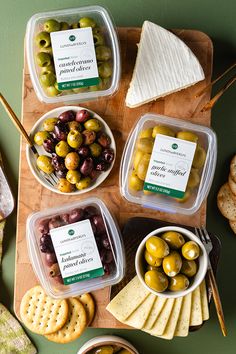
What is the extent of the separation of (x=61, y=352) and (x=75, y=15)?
44.0 inches

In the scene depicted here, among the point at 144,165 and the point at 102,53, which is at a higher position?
the point at 102,53

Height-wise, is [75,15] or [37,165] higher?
[75,15]

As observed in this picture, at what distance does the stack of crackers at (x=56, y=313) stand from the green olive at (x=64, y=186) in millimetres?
309

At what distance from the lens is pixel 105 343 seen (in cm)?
151

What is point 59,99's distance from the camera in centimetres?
135

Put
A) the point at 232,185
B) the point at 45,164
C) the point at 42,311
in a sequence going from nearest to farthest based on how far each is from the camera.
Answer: the point at 45,164
the point at 42,311
the point at 232,185

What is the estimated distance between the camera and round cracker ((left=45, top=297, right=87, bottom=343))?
4.67 ft

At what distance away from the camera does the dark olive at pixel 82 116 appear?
4.48 ft

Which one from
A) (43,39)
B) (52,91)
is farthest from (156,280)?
(43,39)

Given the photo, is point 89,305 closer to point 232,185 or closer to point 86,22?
point 232,185

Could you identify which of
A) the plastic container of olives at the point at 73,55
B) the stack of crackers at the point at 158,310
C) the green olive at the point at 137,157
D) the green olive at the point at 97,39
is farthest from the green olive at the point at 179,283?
the green olive at the point at 97,39

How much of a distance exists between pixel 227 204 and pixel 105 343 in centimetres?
60

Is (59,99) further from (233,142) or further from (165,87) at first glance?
(233,142)

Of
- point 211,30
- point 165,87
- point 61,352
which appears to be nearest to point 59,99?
point 165,87
